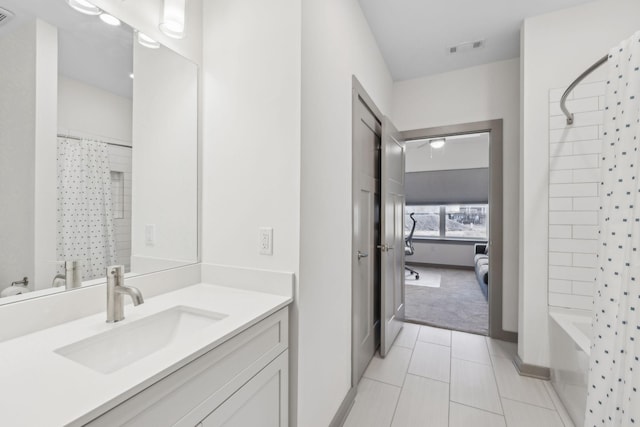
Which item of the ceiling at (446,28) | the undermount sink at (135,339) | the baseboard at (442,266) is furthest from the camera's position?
the baseboard at (442,266)

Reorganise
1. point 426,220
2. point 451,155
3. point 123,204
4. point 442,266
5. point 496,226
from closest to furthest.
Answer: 1. point 123,204
2. point 496,226
3. point 451,155
4. point 442,266
5. point 426,220

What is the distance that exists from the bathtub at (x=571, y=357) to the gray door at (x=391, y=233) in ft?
3.78

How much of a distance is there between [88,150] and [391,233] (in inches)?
84.9

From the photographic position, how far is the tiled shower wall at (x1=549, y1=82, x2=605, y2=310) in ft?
6.38

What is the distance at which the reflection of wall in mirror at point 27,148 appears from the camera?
843 mm

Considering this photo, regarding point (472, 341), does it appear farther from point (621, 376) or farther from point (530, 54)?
point (530, 54)

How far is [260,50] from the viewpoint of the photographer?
1292mm

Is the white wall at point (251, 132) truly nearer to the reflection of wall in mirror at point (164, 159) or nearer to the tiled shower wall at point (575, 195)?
the reflection of wall in mirror at point (164, 159)

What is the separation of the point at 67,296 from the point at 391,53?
2844 mm

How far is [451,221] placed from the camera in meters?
6.39

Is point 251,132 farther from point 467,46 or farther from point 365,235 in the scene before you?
point 467,46

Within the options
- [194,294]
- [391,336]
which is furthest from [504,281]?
[194,294]

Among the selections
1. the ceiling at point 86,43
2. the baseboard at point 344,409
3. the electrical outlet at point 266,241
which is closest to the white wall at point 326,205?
the baseboard at point 344,409

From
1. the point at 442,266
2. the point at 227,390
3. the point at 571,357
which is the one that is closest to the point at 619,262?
the point at 571,357
